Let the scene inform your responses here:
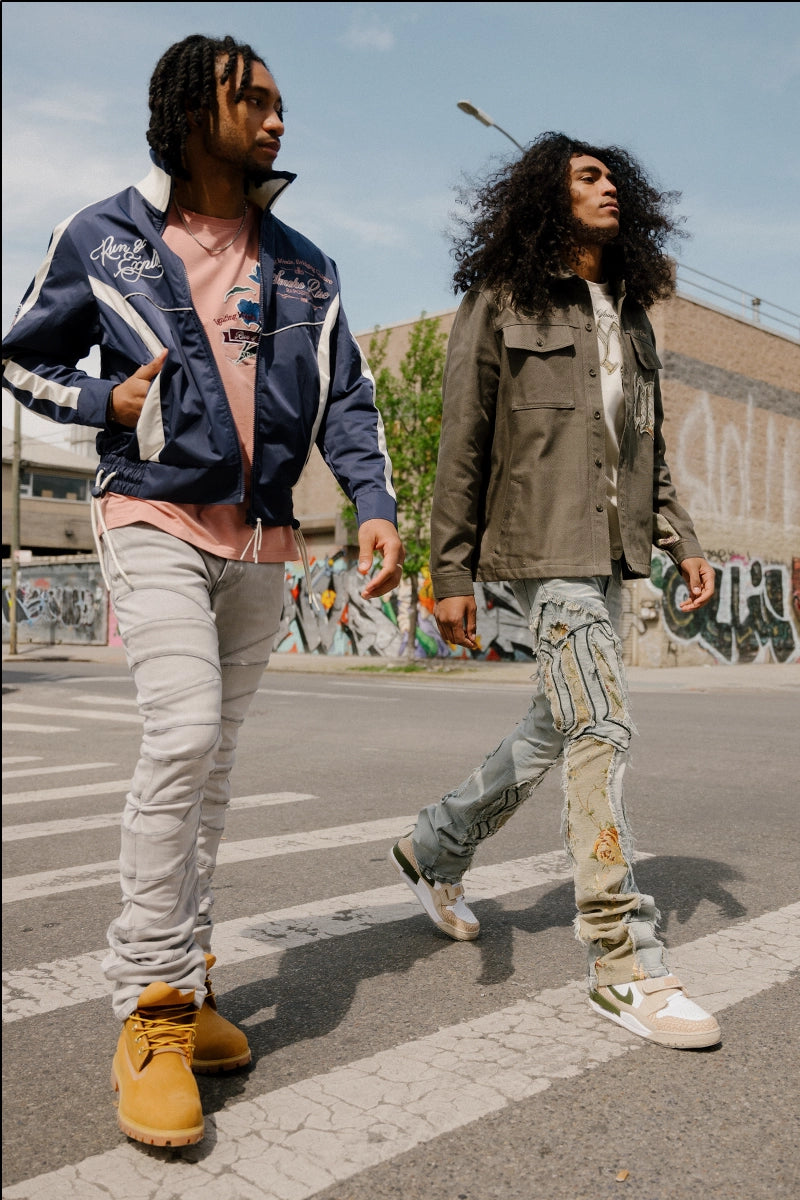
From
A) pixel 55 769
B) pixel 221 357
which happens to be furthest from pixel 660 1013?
pixel 55 769

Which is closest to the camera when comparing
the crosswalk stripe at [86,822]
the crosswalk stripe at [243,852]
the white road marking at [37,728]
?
the crosswalk stripe at [243,852]

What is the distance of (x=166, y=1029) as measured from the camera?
2.37 m

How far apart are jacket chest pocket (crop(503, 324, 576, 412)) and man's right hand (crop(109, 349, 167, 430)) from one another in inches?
46.7

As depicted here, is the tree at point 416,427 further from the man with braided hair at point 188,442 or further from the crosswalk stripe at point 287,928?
the man with braided hair at point 188,442

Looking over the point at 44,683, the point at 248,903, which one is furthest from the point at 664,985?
the point at 44,683

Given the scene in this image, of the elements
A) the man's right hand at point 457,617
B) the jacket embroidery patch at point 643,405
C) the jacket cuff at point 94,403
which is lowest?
the man's right hand at point 457,617

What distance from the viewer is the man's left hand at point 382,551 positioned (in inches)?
106

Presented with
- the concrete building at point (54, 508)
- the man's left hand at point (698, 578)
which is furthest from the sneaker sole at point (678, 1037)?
the concrete building at point (54, 508)

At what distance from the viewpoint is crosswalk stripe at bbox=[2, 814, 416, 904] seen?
457 cm

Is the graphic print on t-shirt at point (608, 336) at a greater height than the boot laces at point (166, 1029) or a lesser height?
greater

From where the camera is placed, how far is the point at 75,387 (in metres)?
2.56

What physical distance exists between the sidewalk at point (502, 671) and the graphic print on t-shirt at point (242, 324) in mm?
16070

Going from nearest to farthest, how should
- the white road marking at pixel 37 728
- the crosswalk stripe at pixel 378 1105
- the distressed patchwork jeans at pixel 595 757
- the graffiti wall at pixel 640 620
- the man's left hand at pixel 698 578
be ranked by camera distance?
the crosswalk stripe at pixel 378 1105, the distressed patchwork jeans at pixel 595 757, the man's left hand at pixel 698 578, the white road marking at pixel 37 728, the graffiti wall at pixel 640 620

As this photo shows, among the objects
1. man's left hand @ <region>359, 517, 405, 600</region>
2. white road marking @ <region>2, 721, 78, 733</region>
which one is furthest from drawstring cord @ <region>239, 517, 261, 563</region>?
white road marking @ <region>2, 721, 78, 733</region>
